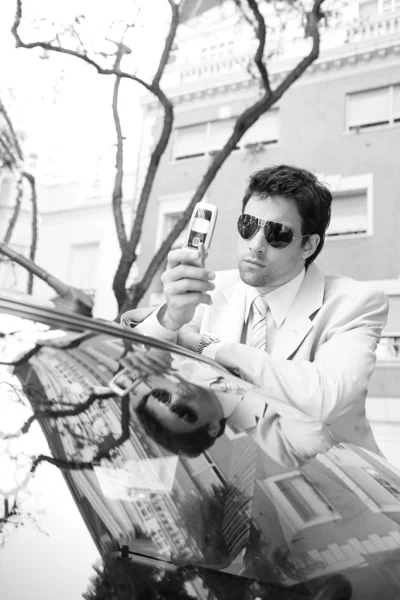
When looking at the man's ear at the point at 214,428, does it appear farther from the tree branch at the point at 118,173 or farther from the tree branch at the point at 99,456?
the tree branch at the point at 118,173

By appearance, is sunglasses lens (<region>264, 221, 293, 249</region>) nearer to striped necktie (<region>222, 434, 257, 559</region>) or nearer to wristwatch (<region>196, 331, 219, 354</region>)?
wristwatch (<region>196, 331, 219, 354</region>)

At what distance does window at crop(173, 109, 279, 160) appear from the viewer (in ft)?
26.8

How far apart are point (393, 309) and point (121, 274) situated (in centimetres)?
350

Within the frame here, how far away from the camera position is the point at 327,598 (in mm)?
477

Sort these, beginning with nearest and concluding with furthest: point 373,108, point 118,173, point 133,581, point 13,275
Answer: point 133,581
point 118,173
point 373,108
point 13,275

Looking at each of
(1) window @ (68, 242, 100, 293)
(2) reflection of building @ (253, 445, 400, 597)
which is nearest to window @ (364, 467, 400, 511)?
(2) reflection of building @ (253, 445, 400, 597)

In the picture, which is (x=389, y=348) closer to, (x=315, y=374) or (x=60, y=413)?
(x=315, y=374)

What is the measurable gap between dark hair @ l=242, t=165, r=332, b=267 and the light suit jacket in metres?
0.17

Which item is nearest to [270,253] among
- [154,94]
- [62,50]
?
[154,94]

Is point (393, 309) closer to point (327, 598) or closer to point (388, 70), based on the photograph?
point (388, 70)

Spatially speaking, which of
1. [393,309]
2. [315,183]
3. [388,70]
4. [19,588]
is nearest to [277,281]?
[315,183]

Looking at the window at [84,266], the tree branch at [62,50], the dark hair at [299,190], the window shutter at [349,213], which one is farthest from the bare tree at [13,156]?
the dark hair at [299,190]

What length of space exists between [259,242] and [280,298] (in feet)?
0.54

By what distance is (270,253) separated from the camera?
4.73 ft
